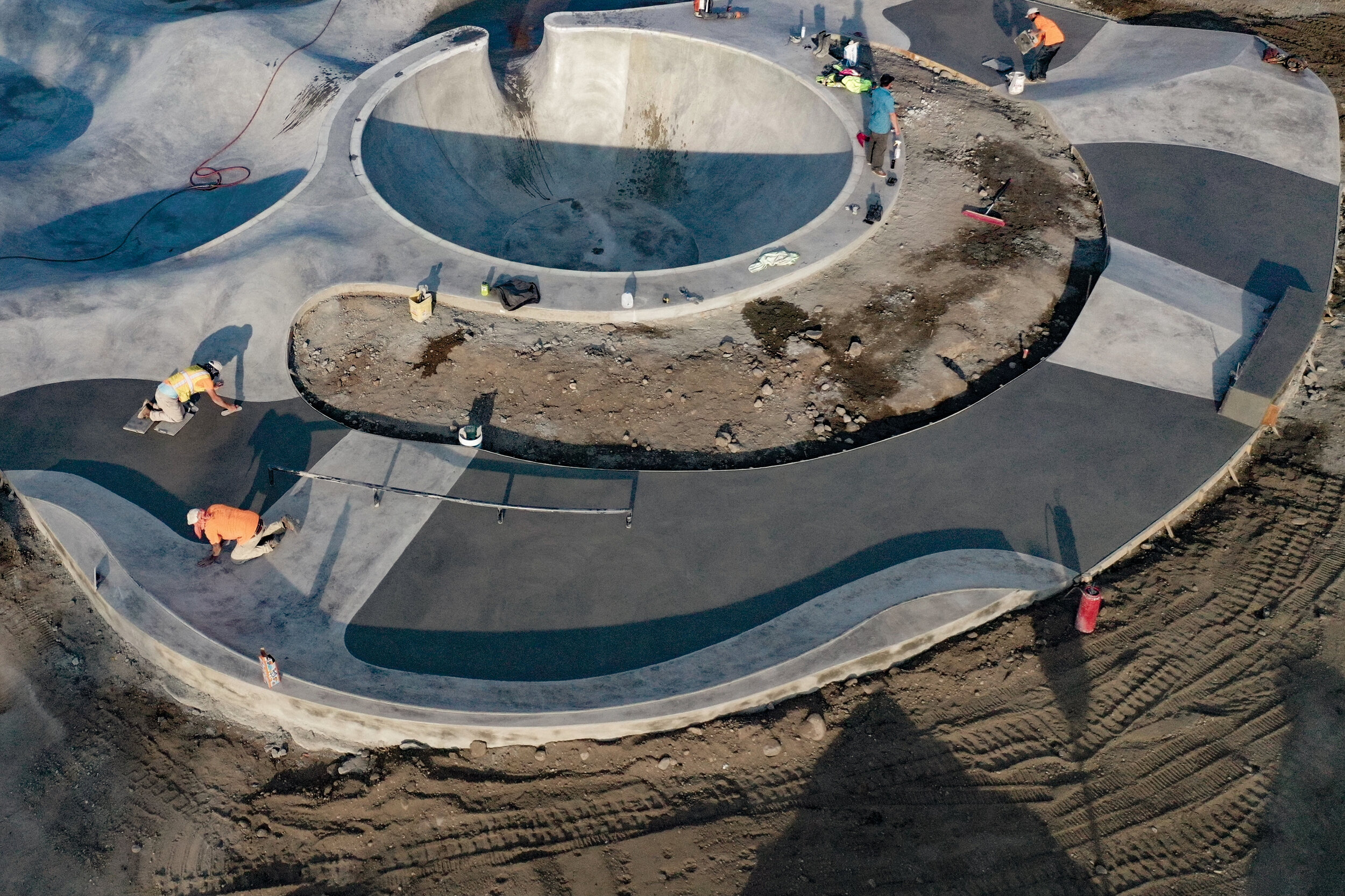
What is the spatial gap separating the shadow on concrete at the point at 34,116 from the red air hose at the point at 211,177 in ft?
9.74

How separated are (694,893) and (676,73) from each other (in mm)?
18479

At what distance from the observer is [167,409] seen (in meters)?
12.7

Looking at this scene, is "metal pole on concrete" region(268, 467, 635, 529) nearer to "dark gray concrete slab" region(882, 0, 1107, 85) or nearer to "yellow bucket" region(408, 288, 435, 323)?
"yellow bucket" region(408, 288, 435, 323)

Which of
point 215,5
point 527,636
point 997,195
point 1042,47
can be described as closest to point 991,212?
point 997,195

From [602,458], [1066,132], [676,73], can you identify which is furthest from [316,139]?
[1066,132]

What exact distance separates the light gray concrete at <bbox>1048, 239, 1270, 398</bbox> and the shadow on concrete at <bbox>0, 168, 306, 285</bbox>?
15.2m

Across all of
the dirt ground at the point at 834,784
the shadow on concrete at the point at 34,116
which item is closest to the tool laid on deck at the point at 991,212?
the dirt ground at the point at 834,784

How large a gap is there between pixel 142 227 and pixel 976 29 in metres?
19.6

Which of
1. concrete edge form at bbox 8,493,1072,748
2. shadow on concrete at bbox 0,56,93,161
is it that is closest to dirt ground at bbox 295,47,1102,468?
concrete edge form at bbox 8,493,1072,748

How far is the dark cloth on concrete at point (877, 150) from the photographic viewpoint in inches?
666

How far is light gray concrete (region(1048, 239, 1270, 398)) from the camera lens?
13555 millimetres

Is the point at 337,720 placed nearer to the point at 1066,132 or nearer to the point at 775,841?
the point at 775,841

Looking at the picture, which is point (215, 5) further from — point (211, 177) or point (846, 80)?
point (846, 80)

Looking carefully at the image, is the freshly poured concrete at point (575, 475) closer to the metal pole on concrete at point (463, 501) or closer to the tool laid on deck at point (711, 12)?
the metal pole on concrete at point (463, 501)
